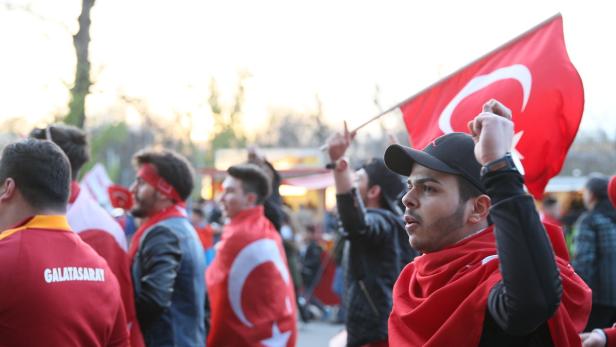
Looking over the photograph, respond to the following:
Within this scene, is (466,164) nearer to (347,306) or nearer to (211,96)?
(347,306)

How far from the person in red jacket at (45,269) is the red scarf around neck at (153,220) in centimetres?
152

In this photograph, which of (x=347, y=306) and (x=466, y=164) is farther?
(x=347, y=306)

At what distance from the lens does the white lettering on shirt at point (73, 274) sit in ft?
10.2

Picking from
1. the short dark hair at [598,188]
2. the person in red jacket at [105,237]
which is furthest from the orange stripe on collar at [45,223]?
the short dark hair at [598,188]

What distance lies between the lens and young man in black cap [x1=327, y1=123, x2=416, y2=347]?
15.9ft

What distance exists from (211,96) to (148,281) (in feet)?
81.9

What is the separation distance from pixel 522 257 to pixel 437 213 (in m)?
0.56

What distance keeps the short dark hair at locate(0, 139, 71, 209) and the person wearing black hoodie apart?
5704 millimetres

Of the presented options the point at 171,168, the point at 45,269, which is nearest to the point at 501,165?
the point at 45,269

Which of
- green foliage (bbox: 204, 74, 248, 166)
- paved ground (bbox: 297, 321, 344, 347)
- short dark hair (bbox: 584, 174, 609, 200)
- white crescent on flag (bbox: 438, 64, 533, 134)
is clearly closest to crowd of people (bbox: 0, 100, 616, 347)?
white crescent on flag (bbox: 438, 64, 533, 134)

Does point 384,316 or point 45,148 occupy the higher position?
point 45,148

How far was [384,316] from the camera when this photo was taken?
5.12m

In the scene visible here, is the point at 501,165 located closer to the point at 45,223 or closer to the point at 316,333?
the point at 45,223

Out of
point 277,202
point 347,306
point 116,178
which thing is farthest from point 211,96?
point 347,306
